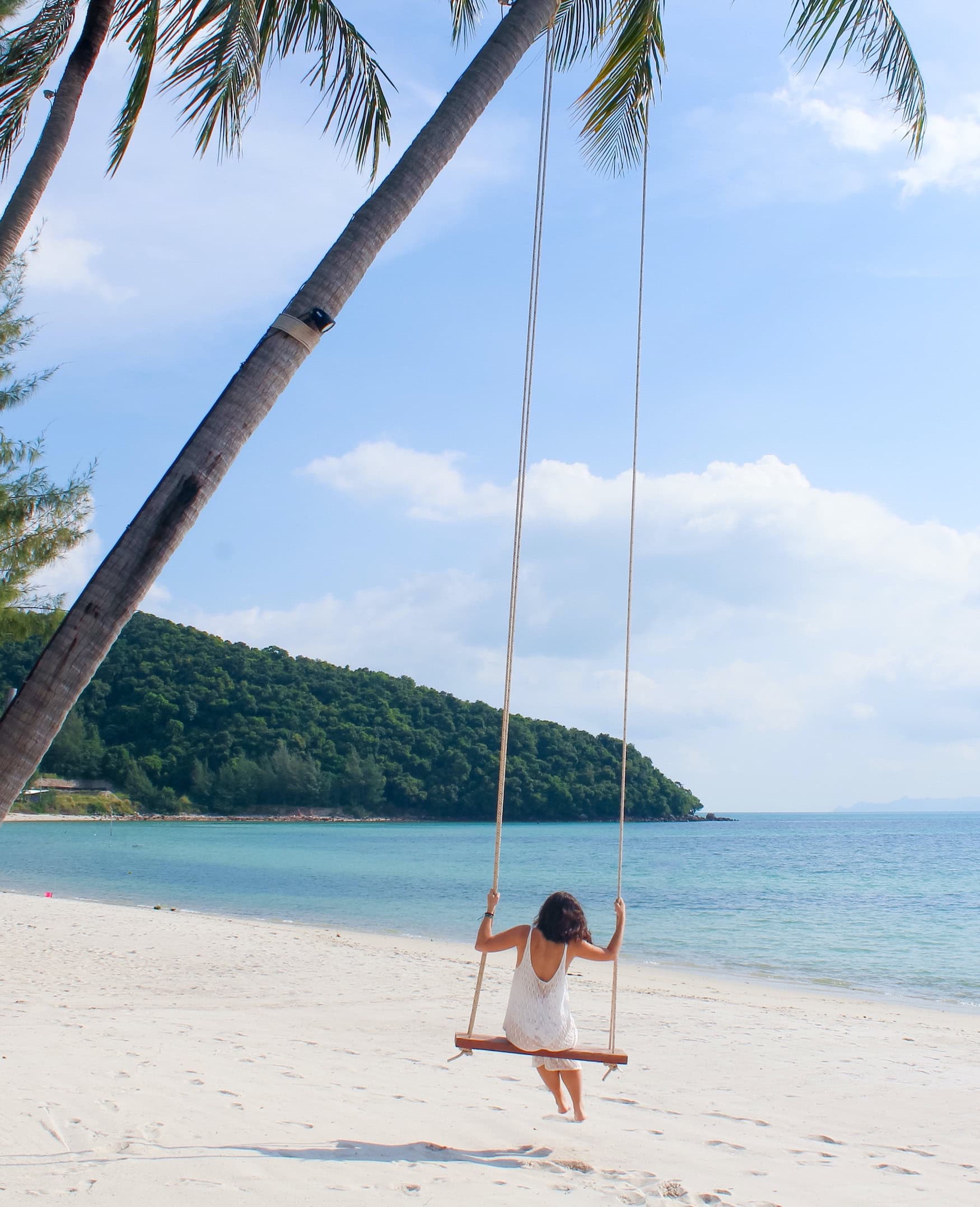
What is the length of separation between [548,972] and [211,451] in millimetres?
2443

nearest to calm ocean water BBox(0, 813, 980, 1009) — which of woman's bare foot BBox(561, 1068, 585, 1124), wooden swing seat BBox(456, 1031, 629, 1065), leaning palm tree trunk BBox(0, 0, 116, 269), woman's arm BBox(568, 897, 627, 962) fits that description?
woman's bare foot BBox(561, 1068, 585, 1124)

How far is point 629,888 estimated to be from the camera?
30469 mm

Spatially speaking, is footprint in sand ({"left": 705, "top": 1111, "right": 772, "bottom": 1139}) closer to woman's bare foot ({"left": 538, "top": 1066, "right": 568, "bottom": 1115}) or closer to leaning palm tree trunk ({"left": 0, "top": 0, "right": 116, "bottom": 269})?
woman's bare foot ({"left": 538, "top": 1066, "right": 568, "bottom": 1115})

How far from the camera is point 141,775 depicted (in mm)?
68500

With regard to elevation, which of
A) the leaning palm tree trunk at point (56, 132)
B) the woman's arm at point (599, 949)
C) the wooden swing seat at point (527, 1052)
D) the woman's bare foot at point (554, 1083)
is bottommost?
the woman's bare foot at point (554, 1083)

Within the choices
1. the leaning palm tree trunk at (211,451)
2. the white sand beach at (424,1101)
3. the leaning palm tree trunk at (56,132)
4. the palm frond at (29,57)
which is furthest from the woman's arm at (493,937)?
the palm frond at (29,57)

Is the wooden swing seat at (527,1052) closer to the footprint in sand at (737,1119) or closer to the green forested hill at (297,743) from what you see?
the footprint in sand at (737,1119)

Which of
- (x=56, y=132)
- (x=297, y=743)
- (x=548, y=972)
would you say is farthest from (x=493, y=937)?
(x=297, y=743)

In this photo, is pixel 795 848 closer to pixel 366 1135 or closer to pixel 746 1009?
pixel 746 1009

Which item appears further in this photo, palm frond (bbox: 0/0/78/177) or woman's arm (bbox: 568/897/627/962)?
palm frond (bbox: 0/0/78/177)

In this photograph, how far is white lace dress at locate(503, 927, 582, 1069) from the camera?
3840 mm

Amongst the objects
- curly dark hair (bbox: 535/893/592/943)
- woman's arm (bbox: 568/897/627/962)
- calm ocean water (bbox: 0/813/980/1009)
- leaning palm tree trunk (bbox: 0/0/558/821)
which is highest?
leaning palm tree trunk (bbox: 0/0/558/821)

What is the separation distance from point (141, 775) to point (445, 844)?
25.8 metres

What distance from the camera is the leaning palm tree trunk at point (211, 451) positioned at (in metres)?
2.60
